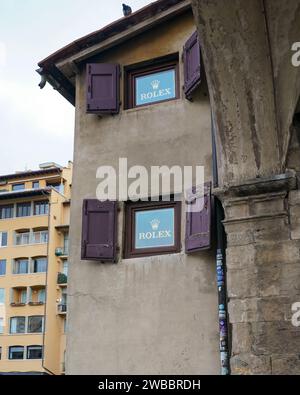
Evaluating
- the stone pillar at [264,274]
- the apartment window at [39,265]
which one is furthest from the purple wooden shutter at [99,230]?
the apartment window at [39,265]

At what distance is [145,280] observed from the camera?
8.05 metres

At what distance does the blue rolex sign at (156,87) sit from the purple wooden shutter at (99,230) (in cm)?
163

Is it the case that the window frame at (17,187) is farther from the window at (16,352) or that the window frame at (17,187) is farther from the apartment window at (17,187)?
the window at (16,352)

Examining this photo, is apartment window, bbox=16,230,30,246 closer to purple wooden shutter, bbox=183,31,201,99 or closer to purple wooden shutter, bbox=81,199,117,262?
purple wooden shutter, bbox=81,199,117,262

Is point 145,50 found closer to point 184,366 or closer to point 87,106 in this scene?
point 87,106

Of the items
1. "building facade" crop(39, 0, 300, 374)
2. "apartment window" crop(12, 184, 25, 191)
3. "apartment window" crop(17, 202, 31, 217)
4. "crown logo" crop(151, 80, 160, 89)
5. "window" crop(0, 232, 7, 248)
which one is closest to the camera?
"building facade" crop(39, 0, 300, 374)

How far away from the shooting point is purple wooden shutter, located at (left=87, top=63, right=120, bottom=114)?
29.9ft

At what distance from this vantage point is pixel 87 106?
9211 mm

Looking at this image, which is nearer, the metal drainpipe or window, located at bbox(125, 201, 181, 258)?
the metal drainpipe

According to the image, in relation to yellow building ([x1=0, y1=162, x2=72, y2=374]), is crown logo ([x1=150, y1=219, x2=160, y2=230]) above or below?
below

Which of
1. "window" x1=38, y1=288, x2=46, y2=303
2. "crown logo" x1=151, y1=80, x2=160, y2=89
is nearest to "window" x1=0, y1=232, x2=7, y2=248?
"window" x1=38, y1=288, x2=46, y2=303

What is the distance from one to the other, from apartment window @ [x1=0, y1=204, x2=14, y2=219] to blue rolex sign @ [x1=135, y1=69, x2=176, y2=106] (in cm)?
3150

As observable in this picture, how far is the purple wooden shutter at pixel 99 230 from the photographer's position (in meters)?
8.33
